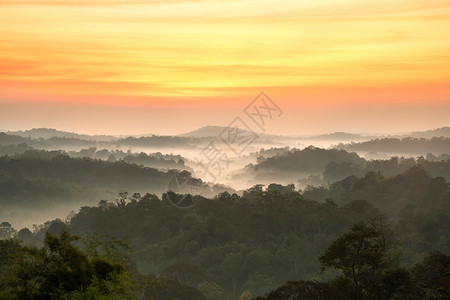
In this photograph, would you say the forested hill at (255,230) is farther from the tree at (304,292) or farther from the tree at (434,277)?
the tree at (304,292)

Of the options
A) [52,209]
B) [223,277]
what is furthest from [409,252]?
[52,209]

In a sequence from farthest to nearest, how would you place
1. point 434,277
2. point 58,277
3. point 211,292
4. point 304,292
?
Answer: point 211,292
point 434,277
point 304,292
point 58,277

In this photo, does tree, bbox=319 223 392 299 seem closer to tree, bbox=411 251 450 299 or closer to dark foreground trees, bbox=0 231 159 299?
tree, bbox=411 251 450 299

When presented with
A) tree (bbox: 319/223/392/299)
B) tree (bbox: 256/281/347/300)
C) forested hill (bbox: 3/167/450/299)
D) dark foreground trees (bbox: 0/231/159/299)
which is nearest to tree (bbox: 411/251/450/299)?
tree (bbox: 319/223/392/299)

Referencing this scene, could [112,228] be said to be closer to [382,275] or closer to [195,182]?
[195,182]

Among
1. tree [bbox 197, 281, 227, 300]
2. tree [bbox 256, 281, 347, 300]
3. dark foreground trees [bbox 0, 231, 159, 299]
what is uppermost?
dark foreground trees [bbox 0, 231, 159, 299]

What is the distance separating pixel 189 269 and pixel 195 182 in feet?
305

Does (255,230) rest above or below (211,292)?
above

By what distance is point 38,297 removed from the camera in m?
21.3

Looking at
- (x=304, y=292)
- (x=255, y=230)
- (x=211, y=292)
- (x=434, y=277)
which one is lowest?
(x=211, y=292)

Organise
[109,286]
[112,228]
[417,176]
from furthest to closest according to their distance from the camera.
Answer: [417,176], [112,228], [109,286]

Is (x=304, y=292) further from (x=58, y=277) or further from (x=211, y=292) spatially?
(x=211, y=292)

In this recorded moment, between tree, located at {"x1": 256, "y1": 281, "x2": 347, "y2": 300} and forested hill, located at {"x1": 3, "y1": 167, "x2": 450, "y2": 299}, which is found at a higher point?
tree, located at {"x1": 256, "y1": 281, "x2": 347, "y2": 300}

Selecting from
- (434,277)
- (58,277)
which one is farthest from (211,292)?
(58,277)
